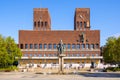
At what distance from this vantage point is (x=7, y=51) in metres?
86.1

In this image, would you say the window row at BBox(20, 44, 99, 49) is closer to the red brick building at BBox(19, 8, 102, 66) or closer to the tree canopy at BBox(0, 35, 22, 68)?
the red brick building at BBox(19, 8, 102, 66)

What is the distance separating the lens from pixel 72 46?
448ft

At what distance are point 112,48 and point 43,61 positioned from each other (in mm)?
51319

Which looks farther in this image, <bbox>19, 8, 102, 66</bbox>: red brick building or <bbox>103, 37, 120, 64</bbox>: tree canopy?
<bbox>19, 8, 102, 66</bbox>: red brick building

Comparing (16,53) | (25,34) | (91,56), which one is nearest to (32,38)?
(25,34)

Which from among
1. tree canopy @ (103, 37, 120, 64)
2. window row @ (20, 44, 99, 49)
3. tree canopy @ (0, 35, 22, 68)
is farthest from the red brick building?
tree canopy @ (0, 35, 22, 68)

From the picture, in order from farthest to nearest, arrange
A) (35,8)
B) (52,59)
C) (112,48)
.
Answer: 1. (35,8)
2. (52,59)
3. (112,48)

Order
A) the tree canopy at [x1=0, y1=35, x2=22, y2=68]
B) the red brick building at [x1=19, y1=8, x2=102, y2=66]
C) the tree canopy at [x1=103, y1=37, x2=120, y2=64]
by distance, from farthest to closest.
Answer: the red brick building at [x1=19, y1=8, x2=102, y2=66]
the tree canopy at [x1=103, y1=37, x2=120, y2=64]
the tree canopy at [x1=0, y1=35, x2=22, y2=68]

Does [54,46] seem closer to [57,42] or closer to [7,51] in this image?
[57,42]

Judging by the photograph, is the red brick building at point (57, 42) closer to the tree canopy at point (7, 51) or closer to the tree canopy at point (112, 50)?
the tree canopy at point (112, 50)

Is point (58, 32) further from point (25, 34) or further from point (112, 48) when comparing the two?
point (112, 48)

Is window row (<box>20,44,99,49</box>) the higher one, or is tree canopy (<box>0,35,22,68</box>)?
window row (<box>20,44,99,49</box>)

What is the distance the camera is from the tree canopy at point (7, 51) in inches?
3169

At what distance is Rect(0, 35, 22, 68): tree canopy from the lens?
80.5m
